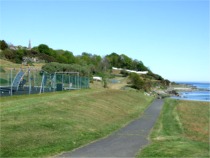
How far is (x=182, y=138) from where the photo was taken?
1767cm

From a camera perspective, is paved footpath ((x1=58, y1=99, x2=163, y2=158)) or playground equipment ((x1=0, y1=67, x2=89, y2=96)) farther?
playground equipment ((x1=0, y1=67, x2=89, y2=96))

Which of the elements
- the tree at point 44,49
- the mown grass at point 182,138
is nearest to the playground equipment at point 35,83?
the mown grass at point 182,138

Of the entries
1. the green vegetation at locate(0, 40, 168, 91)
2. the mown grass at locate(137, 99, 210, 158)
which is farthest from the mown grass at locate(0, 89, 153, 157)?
the green vegetation at locate(0, 40, 168, 91)

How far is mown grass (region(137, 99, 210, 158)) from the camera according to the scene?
12.9m

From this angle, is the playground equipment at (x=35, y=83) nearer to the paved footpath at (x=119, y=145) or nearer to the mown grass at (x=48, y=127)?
the mown grass at (x=48, y=127)

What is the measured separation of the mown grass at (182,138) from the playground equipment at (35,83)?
13.8 meters

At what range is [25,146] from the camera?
13.4m

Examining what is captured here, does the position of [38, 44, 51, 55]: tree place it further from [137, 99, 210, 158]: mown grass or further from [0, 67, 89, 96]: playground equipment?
[137, 99, 210, 158]: mown grass

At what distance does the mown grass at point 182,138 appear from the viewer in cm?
1292

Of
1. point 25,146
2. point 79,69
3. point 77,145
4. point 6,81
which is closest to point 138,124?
point 77,145

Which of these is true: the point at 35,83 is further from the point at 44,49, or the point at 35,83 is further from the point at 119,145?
the point at 44,49

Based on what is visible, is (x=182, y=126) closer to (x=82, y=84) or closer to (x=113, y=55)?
(x=82, y=84)

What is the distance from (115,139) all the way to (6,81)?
94.3 ft

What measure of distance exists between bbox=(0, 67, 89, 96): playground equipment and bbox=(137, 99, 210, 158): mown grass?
1385cm
